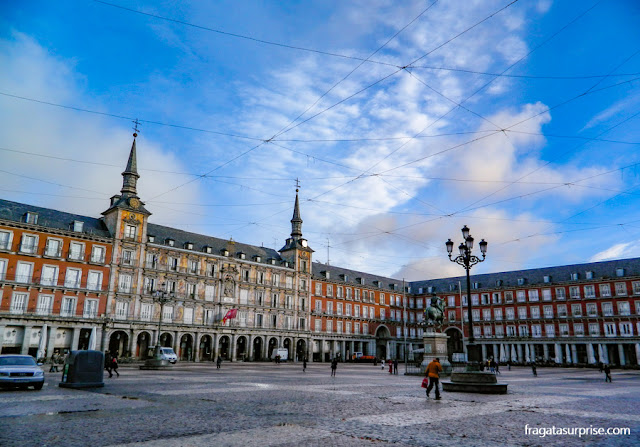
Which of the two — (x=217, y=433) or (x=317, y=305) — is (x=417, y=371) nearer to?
(x=217, y=433)

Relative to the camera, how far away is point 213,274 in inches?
2176

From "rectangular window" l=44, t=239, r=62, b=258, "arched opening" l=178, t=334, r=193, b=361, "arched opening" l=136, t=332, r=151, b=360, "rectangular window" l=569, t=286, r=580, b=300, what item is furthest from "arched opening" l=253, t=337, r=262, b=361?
"rectangular window" l=569, t=286, r=580, b=300

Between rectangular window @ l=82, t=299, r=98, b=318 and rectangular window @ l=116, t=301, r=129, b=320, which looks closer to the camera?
rectangular window @ l=82, t=299, r=98, b=318

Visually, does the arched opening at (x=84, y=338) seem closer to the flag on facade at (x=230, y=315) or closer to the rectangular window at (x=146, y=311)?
the rectangular window at (x=146, y=311)

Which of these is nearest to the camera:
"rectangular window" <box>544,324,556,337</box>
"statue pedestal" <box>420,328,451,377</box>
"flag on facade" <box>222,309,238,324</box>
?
"statue pedestal" <box>420,328,451,377</box>

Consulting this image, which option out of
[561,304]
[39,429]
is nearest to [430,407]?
[39,429]

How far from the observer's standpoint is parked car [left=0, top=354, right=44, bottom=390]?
14578 millimetres

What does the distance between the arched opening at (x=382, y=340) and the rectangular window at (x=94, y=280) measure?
43.5 metres

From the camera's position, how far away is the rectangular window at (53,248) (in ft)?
139

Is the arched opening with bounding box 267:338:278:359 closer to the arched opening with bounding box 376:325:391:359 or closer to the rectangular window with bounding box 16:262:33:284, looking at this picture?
the arched opening with bounding box 376:325:391:359

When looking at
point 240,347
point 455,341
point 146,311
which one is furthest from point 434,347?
point 455,341

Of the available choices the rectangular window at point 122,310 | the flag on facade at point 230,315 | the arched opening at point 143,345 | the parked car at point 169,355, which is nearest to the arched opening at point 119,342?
the arched opening at point 143,345

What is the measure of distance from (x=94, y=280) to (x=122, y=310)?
4192mm

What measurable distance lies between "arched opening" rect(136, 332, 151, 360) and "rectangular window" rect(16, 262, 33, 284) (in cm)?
1245
